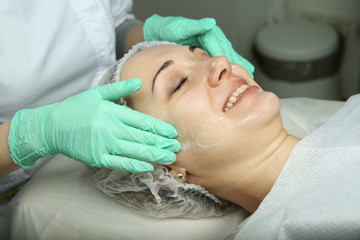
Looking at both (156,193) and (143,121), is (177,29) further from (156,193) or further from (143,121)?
(156,193)

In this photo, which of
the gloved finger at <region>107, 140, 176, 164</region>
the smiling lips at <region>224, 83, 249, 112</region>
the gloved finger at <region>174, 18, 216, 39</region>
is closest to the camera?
the gloved finger at <region>107, 140, 176, 164</region>

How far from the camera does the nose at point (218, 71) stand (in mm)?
1293

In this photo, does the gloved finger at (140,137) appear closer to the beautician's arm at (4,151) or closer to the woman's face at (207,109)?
the woman's face at (207,109)

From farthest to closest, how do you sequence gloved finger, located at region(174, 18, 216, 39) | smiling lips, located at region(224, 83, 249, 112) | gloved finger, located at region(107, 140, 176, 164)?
1. gloved finger, located at region(174, 18, 216, 39)
2. smiling lips, located at region(224, 83, 249, 112)
3. gloved finger, located at region(107, 140, 176, 164)

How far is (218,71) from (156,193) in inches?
16.8

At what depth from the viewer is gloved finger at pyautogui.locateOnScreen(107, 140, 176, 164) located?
1.21 meters

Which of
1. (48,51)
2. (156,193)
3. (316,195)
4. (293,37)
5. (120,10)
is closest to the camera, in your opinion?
(316,195)

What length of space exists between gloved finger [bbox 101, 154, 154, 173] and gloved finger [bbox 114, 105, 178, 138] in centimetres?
10

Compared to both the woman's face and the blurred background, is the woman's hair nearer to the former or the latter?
the woman's face

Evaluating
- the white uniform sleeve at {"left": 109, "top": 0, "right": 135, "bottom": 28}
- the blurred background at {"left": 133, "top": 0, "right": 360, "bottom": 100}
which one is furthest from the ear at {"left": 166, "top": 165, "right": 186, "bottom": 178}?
the blurred background at {"left": 133, "top": 0, "right": 360, "bottom": 100}

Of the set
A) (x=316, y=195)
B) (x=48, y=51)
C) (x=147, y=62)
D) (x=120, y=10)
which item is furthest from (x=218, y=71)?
(x=120, y=10)

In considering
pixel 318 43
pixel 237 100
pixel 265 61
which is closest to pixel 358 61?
pixel 318 43

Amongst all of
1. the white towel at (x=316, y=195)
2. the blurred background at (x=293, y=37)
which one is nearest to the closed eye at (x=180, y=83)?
the white towel at (x=316, y=195)

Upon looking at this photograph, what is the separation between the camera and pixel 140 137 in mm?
1227
